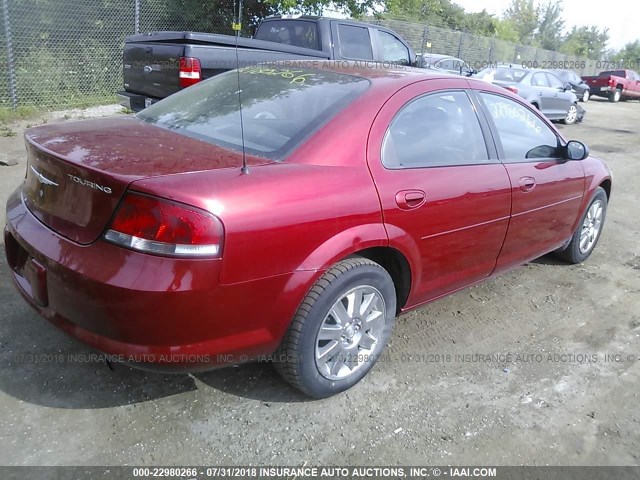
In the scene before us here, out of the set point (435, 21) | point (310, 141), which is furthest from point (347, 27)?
point (435, 21)

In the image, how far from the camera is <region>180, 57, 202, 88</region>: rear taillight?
256 inches

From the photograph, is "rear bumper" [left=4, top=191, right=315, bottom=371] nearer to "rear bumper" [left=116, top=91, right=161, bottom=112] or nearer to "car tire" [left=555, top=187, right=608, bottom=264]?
"car tire" [left=555, top=187, right=608, bottom=264]

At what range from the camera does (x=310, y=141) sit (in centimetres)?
264

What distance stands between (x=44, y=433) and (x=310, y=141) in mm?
1790

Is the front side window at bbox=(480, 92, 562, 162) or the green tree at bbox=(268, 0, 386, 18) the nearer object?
the front side window at bbox=(480, 92, 562, 162)

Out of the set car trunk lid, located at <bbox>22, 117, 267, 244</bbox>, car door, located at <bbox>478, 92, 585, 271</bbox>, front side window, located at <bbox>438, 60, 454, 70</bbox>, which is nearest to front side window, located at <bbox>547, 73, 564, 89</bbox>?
front side window, located at <bbox>438, 60, 454, 70</bbox>

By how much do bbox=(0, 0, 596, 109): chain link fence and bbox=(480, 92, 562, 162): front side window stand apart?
27.1 feet

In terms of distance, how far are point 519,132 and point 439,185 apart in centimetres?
119

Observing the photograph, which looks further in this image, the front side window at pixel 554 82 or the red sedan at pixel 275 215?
the front side window at pixel 554 82

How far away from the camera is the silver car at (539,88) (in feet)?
41.9

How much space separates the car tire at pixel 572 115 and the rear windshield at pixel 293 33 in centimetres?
876

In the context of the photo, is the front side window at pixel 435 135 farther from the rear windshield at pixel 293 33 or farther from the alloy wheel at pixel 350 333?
the rear windshield at pixel 293 33

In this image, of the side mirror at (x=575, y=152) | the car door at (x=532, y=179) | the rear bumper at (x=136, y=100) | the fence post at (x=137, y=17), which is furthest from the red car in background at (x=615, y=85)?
the side mirror at (x=575, y=152)

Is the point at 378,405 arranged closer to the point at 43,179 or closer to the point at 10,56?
the point at 43,179
